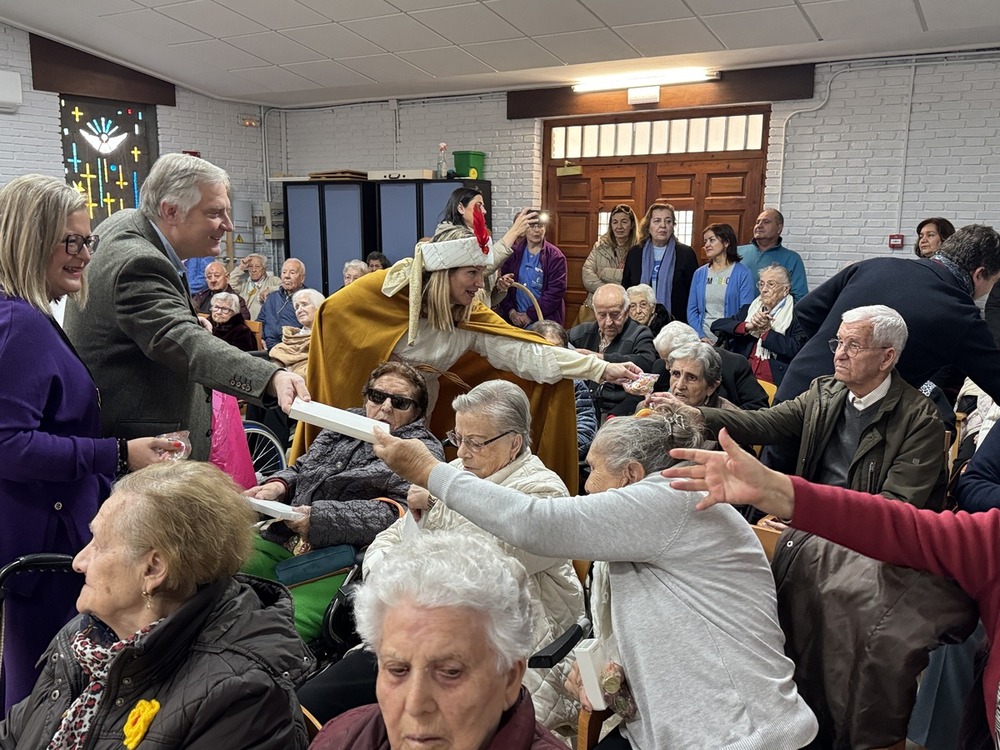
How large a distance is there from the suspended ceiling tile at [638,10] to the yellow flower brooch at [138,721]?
17.2 ft

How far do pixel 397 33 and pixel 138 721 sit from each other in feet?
19.8

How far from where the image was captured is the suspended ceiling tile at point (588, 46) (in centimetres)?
599

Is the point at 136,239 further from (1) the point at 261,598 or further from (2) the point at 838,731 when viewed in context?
(2) the point at 838,731

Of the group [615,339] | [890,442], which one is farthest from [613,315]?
[890,442]

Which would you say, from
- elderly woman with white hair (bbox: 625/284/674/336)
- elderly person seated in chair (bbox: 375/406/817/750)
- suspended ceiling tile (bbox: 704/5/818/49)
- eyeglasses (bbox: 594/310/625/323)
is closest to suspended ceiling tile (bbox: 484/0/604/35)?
suspended ceiling tile (bbox: 704/5/818/49)

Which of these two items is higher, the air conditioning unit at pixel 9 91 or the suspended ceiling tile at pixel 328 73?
the suspended ceiling tile at pixel 328 73

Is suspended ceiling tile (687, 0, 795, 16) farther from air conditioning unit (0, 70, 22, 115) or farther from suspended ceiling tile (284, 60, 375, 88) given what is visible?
air conditioning unit (0, 70, 22, 115)

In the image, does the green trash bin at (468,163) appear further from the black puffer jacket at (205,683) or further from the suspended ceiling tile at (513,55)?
the black puffer jacket at (205,683)

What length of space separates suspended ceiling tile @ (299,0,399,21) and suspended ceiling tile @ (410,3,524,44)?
0.23 m

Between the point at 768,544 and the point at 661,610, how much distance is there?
51cm

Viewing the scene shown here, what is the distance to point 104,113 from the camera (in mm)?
7746

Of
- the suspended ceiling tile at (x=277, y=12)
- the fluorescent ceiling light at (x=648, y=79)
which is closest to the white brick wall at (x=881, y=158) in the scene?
the fluorescent ceiling light at (x=648, y=79)

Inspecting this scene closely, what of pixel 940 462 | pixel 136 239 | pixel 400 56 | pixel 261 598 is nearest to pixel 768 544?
pixel 940 462

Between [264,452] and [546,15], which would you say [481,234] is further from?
[546,15]
